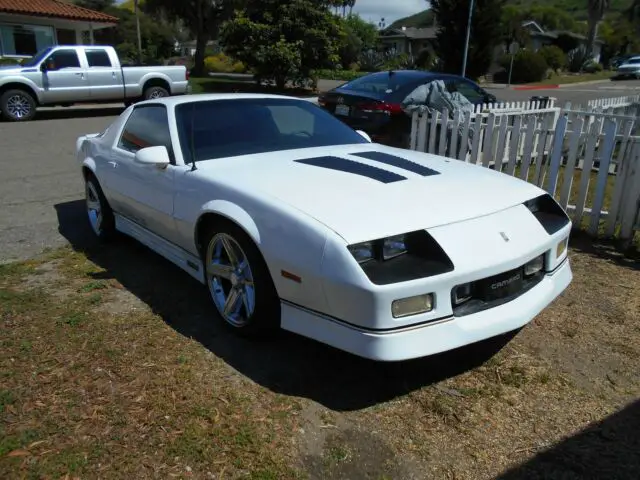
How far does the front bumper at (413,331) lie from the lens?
101 inches

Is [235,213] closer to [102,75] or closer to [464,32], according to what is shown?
[102,75]

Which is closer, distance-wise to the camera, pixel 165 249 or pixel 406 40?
pixel 165 249

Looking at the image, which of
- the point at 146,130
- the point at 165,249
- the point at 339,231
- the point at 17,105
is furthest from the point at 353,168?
the point at 17,105

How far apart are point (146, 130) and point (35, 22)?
2347cm

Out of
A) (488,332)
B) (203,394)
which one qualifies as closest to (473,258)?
(488,332)

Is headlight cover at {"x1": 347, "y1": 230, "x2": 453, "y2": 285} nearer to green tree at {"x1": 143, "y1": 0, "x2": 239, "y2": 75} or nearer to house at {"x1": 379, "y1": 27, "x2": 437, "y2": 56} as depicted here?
green tree at {"x1": 143, "y1": 0, "x2": 239, "y2": 75}

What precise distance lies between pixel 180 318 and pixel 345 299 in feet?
5.17

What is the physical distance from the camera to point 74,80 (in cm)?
1465

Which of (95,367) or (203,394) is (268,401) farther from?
(95,367)

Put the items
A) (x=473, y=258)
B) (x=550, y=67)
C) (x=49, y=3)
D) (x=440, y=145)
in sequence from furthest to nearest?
1. (x=550, y=67)
2. (x=49, y=3)
3. (x=440, y=145)
4. (x=473, y=258)

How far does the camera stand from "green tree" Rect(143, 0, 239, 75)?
29797 mm

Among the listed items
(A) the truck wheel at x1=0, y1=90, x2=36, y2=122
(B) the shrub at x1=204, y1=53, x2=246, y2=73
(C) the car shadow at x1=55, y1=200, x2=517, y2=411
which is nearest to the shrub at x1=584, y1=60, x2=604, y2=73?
(B) the shrub at x1=204, y1=53, x2=246, y2=73

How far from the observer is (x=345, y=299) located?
257 centimetres

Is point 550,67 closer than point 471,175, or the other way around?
point 471,175
